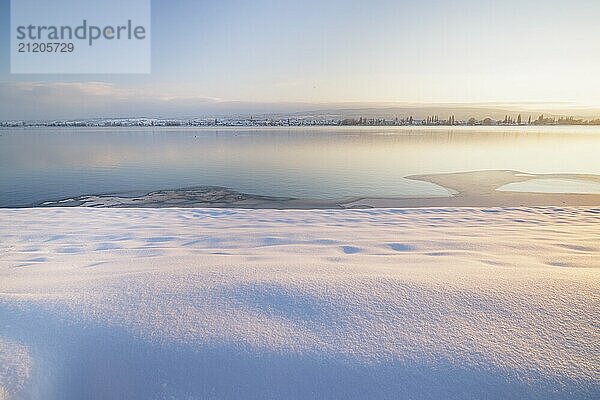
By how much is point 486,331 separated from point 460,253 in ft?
5.47

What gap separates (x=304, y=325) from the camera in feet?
6.75

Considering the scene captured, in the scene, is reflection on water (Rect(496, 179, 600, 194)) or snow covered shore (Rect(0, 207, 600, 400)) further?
reflection on water (Rect(496, 179, 600, 194))

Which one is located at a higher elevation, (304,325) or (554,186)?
(554,186)

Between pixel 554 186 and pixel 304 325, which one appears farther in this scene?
pixel 554 186

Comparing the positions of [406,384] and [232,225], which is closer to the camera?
[406,384]

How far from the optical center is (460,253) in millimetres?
3564

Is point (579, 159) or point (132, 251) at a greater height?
point (579, 159)

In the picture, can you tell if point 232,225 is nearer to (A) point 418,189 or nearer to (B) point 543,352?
(B) point 543,352

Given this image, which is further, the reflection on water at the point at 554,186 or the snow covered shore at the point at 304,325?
the reflection on water at the point at 554,186

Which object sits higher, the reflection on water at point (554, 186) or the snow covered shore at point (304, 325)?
the reflection on water at point (554, 186)

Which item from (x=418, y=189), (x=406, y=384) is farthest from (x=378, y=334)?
(x=418, y=189)

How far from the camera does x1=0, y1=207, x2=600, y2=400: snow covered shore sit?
173 centimetres

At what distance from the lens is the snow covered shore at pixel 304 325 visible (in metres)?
1.73

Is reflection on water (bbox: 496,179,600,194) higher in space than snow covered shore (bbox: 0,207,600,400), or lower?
higher
